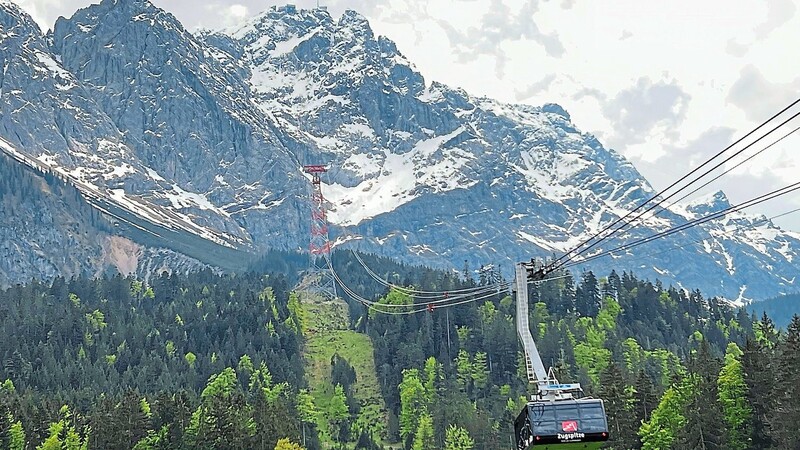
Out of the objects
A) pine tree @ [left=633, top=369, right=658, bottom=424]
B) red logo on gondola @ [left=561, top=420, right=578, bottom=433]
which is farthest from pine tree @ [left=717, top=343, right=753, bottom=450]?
red logo on gondola @ [left=561, top=420, right=578, bottom=433]

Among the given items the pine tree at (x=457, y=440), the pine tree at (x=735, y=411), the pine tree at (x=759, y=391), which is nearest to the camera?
the pine tree at (x=759, y=391)

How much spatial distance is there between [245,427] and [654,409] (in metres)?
55.8

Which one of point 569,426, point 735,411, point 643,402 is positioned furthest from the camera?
point 643,402

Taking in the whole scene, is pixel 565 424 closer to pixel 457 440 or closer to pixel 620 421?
pixel 620 421

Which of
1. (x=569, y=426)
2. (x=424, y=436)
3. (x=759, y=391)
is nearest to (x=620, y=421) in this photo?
(x=759, y=391)

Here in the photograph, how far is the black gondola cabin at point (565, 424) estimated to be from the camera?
6388 cm

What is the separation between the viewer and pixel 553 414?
211ft

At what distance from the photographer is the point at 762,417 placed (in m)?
109

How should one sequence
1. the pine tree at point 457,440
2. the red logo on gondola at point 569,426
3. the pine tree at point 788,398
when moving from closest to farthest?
1. the red logo on gondola at point 569,426
2. the pine tree at point 788,398
3. the pine tree at point 457,440

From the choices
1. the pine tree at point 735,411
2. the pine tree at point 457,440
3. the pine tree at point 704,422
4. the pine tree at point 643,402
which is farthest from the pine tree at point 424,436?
the pine tree at point 735,411

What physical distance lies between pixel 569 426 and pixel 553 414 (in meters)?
1.19

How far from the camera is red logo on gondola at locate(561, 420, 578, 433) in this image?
6406 cm

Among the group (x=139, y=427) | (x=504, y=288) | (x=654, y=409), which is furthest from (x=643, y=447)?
(x=139, y=427)

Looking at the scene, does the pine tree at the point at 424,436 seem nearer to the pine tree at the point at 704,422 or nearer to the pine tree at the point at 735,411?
the pine tree at the point at 704,422
